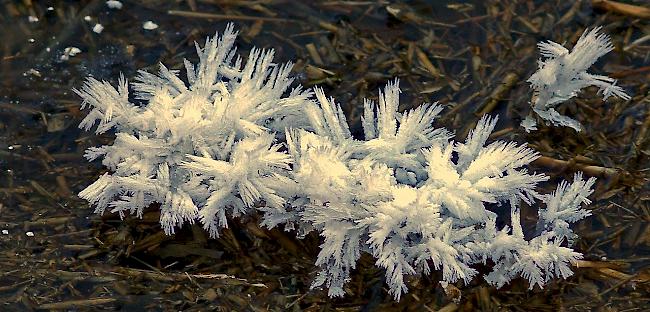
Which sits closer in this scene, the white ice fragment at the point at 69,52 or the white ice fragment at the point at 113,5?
the white ice fragment at the point at 69,52

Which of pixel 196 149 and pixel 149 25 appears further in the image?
pixel 149 25

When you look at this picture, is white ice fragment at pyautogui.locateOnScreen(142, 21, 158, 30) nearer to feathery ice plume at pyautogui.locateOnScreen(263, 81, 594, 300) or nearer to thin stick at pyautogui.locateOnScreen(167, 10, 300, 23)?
thin stick at pyautogui.locateOnScreen(167, 10, 300, 23)

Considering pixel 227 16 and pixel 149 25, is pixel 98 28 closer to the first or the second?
pixel 149 25

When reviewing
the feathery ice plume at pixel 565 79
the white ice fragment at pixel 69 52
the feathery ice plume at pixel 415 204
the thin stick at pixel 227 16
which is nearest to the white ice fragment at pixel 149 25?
the thin stick at pixel 227 16

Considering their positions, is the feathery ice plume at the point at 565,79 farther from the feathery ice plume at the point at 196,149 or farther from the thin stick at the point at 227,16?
the thin stick at the point at 227,16

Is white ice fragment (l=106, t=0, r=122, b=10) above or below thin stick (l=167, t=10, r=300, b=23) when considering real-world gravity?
below

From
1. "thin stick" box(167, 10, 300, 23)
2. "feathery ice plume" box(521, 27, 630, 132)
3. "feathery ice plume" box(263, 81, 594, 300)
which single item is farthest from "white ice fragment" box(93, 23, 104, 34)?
"feathery ice plume" box(521, 27, 630, 132)

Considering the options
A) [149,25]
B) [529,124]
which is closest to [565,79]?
[529,124]
